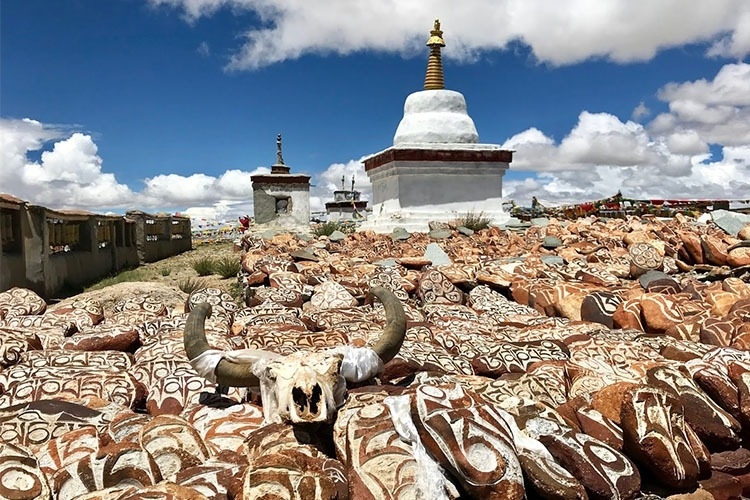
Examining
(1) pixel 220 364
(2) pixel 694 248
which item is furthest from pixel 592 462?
(2) pixel 694 248

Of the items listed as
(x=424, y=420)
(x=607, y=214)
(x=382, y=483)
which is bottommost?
(x=382, y=483)

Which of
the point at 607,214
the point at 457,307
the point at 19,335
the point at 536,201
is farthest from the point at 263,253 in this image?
the point at 536,201

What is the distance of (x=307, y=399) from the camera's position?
7.77 feet

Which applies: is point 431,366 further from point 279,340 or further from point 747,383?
point 747,383

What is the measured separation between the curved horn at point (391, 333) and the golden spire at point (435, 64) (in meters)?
13.6

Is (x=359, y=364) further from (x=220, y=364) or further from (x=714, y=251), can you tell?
(x=714, y=251)

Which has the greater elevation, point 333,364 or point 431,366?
point 333,364

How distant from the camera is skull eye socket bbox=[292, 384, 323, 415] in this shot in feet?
7.73

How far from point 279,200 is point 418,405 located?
23916 mm

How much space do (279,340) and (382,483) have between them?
7.27 ft

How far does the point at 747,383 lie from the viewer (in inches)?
112

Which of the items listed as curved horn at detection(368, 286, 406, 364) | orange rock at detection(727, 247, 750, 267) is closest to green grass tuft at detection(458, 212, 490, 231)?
orange rock at detection(727, 247, 750, 267)

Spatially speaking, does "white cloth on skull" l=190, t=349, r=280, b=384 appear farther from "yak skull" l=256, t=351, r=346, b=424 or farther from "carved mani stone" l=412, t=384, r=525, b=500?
"carved mani stone" l=412, t=384, r=525, b=500

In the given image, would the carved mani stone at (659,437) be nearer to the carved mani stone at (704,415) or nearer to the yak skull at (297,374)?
the carved mani stone at (704,415)
